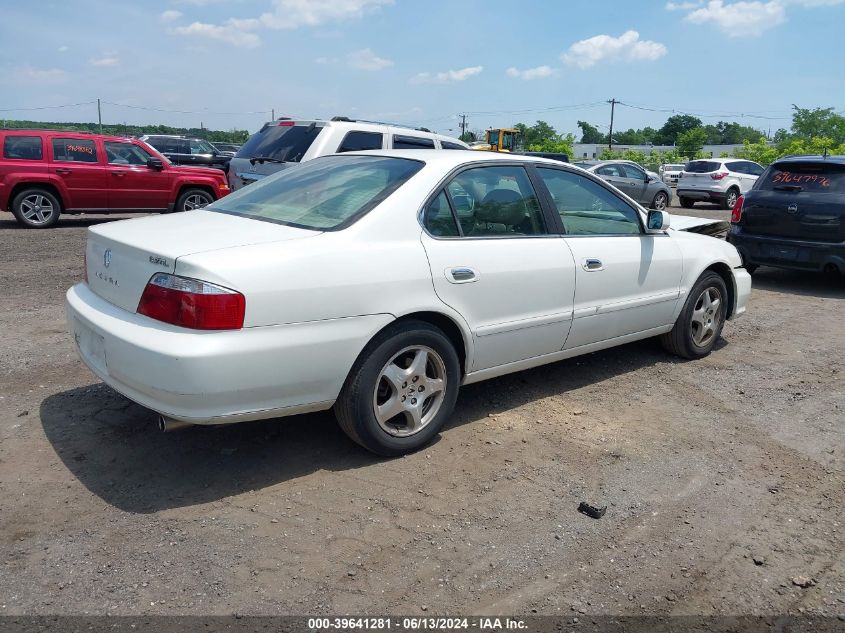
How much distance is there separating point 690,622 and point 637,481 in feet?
3.60

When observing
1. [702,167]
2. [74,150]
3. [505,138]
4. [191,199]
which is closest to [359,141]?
[191,199]

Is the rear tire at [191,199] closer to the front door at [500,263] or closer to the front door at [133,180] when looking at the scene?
the front door at [133,180]

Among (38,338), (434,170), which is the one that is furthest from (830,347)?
(38,338)

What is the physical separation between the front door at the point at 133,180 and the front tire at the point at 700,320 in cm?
1033

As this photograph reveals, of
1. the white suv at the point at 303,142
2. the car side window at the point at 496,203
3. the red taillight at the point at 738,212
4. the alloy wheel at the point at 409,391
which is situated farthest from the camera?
the white suv at the point at 303,142

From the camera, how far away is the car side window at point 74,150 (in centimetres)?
1245

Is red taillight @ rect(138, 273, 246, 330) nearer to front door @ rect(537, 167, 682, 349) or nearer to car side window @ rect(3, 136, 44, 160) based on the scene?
front door @ rect(537, 167, 682, 349)

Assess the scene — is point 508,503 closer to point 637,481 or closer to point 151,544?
point 637,481

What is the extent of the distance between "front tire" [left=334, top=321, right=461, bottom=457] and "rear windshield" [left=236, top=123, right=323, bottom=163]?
6015mm

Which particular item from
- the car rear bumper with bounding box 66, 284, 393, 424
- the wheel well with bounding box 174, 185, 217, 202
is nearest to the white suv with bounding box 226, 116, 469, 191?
the wheel well with bounding box 174, 185, 217, 202

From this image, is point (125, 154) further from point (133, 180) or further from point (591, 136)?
point (591, 136)

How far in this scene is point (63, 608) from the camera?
2605 millimetres

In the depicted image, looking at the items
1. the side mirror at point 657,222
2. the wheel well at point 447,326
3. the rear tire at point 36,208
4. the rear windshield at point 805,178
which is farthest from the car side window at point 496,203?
the rear tire at point 36,208

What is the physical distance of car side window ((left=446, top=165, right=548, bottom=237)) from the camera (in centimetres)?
413
